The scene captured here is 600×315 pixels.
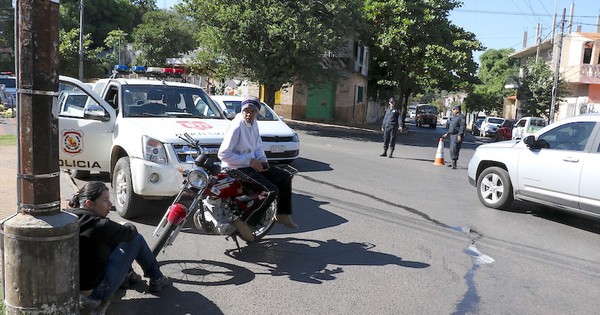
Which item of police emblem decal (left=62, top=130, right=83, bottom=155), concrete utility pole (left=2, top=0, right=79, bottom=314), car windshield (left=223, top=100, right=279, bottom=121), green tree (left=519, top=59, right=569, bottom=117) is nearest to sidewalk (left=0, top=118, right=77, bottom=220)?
police emblem decal (left=62, top=130, right=83, bottom=155)

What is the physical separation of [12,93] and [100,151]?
2304 centimetres

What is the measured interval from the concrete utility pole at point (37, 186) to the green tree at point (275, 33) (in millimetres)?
18586

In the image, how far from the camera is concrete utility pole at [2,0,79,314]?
3.04m

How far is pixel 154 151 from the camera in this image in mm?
6473

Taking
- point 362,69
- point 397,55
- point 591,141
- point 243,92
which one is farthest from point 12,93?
point 591,141

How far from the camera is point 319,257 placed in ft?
18.7

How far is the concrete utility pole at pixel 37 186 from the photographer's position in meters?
3.04

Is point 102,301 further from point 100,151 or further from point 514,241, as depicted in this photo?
point 514,241

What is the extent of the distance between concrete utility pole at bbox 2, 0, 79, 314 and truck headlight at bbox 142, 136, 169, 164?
3265 mm

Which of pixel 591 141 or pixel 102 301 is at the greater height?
pixel 591 141

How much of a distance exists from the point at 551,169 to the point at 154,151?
5.76 metres

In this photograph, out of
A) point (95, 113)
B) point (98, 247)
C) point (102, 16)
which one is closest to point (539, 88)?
point (95, 113)

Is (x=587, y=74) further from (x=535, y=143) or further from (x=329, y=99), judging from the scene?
(x=535, y=143)

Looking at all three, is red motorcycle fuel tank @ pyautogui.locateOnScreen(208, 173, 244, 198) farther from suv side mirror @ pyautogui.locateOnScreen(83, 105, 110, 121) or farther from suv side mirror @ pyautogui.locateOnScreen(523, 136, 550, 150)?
suv side mirror @ pyautogui.locateOnScreen(523, 136, 550, 150)
